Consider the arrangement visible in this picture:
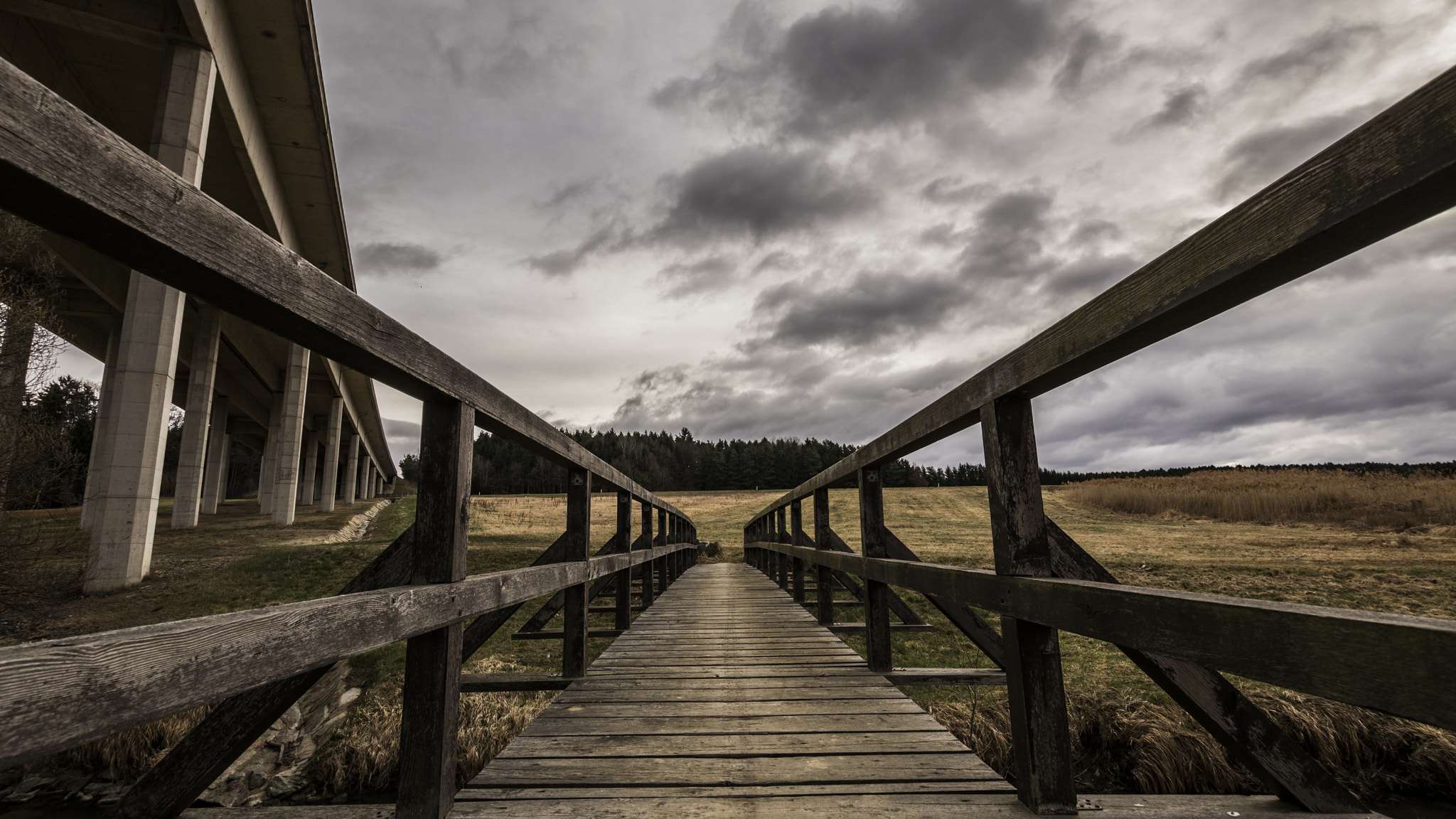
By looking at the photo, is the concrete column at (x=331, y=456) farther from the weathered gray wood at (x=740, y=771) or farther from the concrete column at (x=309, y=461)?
the weathered gray wood at (x=740, y=771)

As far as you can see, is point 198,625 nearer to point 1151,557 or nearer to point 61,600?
point 61,600

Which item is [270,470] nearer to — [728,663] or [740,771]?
[728,663]

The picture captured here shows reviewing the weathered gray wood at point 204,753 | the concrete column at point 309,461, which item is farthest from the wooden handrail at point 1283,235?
the concrete column at point 309,461

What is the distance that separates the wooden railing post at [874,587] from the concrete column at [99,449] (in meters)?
14.3

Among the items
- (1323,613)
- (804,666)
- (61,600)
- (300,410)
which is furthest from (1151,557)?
(300,410)

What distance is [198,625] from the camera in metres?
1.15

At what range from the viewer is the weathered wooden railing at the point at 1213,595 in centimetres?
101

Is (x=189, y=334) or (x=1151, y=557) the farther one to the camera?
(x=189, y=334)

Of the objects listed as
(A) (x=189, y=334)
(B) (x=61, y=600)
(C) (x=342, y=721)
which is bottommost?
(C) (x=342, y=721)

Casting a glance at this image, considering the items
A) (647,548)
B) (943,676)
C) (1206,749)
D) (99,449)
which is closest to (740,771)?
(943,676)

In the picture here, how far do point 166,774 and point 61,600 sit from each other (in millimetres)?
12597

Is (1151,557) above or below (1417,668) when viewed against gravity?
below

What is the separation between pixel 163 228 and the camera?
43.1 inches

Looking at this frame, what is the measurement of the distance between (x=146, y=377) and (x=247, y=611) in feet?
48.3
